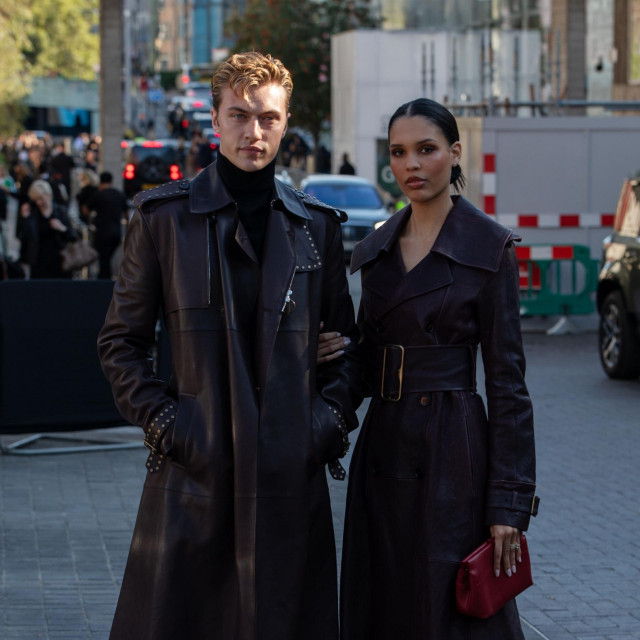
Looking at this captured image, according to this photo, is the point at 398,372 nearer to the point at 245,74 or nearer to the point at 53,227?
the point at 245,74

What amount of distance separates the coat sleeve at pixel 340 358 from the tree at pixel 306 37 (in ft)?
149

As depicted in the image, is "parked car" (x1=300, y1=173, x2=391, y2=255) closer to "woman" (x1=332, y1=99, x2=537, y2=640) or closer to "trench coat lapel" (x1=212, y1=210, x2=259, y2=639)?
"woman" (x1=332, y1=99, x2=537, y2=640)

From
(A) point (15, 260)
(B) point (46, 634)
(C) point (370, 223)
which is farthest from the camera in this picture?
(C) point (370, 223)

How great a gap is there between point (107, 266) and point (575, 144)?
6.78 m

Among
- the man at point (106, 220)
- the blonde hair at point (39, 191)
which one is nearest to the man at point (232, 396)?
the blonde hair at point (39, 191)

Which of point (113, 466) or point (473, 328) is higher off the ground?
point (473, 328)

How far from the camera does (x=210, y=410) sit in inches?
145

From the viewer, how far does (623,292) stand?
13.2m

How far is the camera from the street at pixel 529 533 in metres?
6.14

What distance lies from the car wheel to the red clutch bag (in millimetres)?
9396

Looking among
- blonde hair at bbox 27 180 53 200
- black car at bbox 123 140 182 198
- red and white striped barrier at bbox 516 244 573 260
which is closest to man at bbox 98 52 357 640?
blonde hair at bbox 27 180 53 200

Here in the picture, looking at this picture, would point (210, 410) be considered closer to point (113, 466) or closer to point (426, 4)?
point (113, 466)

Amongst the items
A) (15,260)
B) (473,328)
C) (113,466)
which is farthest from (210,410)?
(15,260)

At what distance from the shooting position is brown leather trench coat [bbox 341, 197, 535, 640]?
387cm
